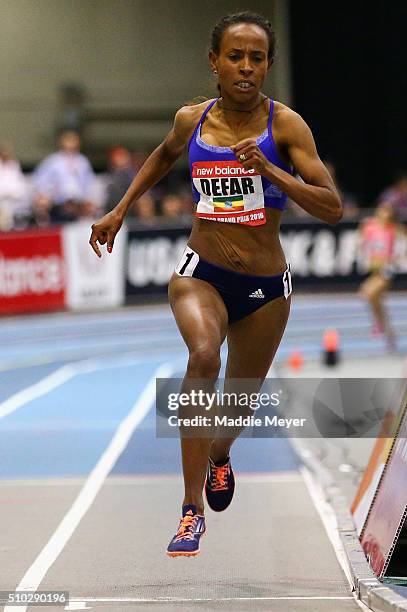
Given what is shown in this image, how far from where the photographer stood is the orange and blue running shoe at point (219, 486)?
661 cm

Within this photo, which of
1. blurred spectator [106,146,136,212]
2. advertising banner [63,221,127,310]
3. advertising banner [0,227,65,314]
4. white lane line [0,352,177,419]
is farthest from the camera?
blurred spectator [106,146,136,212]

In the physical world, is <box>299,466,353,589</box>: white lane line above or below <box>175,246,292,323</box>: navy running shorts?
below

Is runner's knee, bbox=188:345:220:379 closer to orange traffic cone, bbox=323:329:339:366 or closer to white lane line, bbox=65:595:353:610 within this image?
white lane line, bbox=65:595:353:610

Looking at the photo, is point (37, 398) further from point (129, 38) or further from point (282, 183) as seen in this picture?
point (129, 38)

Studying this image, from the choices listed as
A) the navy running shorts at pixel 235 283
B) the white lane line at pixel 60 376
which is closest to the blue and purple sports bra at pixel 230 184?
the navy running shorts at pixel 235 283

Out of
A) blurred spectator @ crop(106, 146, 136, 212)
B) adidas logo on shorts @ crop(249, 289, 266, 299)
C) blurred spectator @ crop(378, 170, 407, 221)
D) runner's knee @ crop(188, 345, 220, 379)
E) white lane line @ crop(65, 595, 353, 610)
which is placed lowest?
blurred spectator @ crop(378, 170, 407, 221)

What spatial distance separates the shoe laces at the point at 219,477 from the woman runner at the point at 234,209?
56 centimetres

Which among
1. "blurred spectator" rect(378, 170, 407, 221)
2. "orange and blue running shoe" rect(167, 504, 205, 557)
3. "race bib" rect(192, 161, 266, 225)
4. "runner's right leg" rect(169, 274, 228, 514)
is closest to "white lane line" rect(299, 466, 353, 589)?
"orange and blue running shoe" rect(167, 504, 205, 557)

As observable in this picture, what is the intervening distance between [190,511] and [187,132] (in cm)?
178

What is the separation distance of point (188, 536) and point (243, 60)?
2.14 metres

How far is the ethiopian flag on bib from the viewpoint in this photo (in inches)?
233

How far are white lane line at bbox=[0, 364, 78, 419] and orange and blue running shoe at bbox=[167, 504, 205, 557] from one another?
7.68 m

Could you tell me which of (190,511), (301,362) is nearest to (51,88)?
(301,362)

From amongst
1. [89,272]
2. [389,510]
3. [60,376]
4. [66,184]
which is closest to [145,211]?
[66,184]
